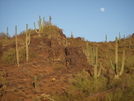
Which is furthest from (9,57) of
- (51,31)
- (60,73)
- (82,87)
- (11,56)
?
(82,87)

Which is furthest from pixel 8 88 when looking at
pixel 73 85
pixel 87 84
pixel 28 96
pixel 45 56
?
pixel 45 56

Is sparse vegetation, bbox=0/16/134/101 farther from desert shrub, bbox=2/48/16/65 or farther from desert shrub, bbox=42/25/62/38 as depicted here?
desert shrub, bbox=42/25/62/38

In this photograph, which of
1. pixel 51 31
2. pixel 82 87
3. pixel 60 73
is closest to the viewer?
pixel 82 87

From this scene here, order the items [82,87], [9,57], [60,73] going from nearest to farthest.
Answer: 1. [82,87]
2. [60,73]
3. [9,57]

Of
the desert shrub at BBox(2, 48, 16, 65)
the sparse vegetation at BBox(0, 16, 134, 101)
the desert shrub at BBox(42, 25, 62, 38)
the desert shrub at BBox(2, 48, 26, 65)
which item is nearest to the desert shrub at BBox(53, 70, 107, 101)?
the sparse vegetation at BBox(0, 16, 134, 101)

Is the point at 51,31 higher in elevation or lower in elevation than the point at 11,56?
higher

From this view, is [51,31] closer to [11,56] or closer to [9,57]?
[11,56]

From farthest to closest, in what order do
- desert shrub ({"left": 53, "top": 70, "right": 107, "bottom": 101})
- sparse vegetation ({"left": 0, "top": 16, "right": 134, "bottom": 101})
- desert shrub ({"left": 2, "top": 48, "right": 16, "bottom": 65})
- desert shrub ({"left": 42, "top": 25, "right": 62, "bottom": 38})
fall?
desert shrub ({"left": 42, "top": 25, "right": 62, "bottom": 38}), desert shrub ({"left": 2, "top": 48, "right": 16, "bottom": 65}), desert shrub ({"left": 53, "top": 70, "right": 107, "bottom": 101}), sparse vegetation ({"left": 0, "top": 16, "right": 134, "bottom": 101})

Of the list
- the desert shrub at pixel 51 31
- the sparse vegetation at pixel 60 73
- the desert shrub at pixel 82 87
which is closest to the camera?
the sparse vegetation at pixel 60 73

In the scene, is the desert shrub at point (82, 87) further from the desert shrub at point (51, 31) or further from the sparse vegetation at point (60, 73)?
the desert shrub at point (51, 31)

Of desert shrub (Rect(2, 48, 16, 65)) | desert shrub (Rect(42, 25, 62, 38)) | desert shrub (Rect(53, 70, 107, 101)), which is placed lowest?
desert shrub (Rect(53, 70, 107, 101))

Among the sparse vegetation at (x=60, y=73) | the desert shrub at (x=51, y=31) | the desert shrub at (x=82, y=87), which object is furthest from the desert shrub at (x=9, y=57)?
the desert shrub at (x=82, y=87)

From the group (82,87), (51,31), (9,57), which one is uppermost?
(51,31)

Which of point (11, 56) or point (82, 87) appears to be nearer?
point (82, 87)
